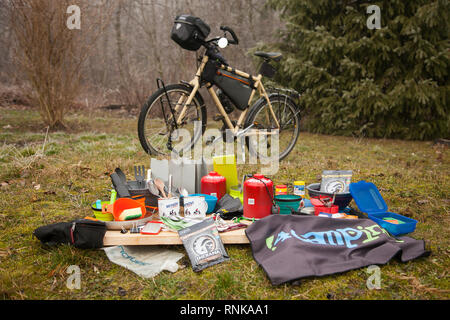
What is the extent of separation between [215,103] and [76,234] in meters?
2.53

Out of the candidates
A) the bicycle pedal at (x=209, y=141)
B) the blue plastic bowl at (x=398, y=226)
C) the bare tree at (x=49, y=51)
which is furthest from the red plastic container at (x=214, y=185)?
the bare tree at (x=49, y=51)

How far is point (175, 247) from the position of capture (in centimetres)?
219

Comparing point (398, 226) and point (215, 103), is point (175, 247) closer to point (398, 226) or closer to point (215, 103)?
point (398, 226)

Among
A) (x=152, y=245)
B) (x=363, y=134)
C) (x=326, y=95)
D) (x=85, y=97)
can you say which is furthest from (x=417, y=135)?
(x=85, y=97)

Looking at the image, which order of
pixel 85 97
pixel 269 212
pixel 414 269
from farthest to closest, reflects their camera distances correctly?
pixel 85 97 → pixel 269 212 → pixel 414 269

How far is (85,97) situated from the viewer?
9.49m

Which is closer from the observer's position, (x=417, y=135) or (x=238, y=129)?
(x=238, y=129)

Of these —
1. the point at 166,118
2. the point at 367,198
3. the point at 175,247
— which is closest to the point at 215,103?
the point at 166,118

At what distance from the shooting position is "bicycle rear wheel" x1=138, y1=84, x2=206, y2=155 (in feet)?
12.4

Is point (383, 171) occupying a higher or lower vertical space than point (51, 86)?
lower
